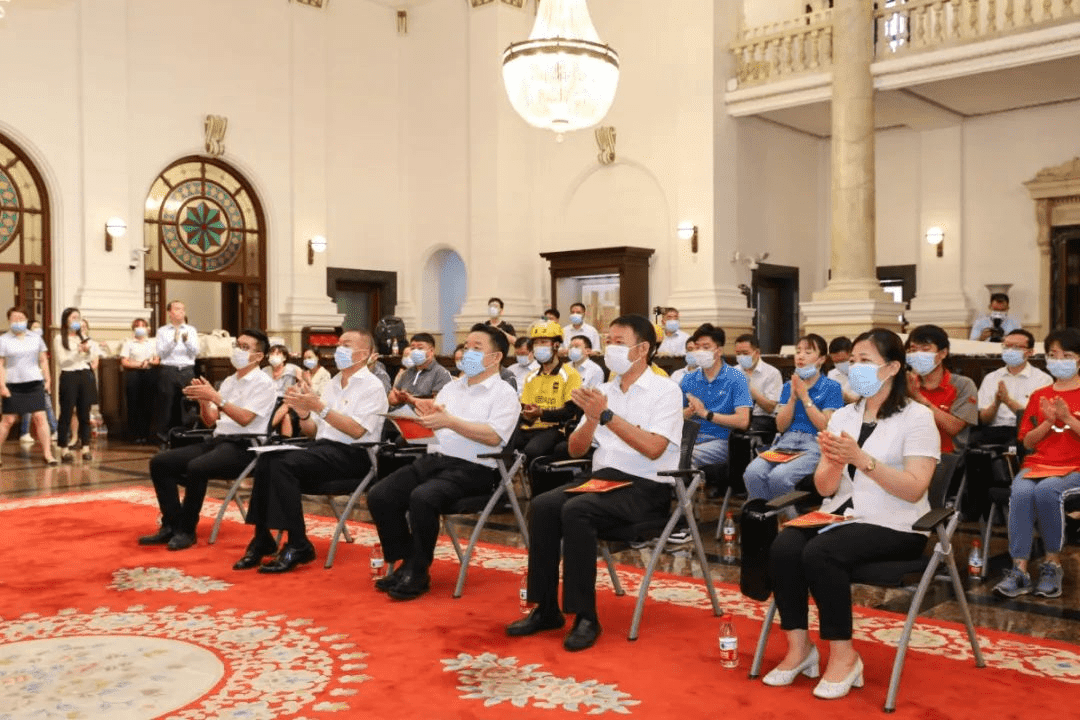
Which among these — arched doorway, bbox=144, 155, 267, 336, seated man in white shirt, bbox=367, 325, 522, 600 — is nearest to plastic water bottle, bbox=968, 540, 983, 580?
seated man in white shirt, bbox=367, 325, 522, 600

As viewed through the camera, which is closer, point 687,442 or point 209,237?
point 687,442

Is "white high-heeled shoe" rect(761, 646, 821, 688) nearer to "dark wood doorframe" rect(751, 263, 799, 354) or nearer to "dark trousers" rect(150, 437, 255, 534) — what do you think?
"dark trousers" rect(150, 437, 255, 534)

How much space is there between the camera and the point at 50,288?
1382cm

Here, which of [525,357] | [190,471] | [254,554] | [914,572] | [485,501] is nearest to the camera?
[914,572]

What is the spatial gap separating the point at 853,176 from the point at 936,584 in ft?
29.7

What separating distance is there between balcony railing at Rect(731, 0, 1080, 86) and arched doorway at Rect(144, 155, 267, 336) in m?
7.91

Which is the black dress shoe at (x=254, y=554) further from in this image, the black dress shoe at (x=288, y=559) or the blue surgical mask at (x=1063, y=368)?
the blue surgical mask at (x=1063, y=368)

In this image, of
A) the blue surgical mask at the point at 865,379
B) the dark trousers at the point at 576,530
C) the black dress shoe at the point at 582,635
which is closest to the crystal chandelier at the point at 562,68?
the dark trousers at the point at 576,530

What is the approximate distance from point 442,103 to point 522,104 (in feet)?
20.8

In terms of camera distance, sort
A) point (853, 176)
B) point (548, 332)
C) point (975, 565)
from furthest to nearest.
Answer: point (853, 176) < point (548, 332) < point (975, 565)

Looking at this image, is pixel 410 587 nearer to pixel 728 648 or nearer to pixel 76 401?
pixel 728 648

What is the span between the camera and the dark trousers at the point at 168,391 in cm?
1166

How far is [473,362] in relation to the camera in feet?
16.5

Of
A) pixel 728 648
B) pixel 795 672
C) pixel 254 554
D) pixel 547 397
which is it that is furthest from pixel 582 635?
pixel 547 397
